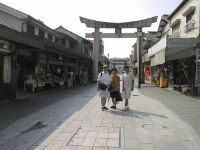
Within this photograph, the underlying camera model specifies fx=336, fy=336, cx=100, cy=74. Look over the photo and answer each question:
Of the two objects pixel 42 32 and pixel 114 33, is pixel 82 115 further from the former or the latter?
pixel 114 33

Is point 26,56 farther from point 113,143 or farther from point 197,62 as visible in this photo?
point 113,143

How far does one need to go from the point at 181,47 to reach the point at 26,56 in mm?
9628

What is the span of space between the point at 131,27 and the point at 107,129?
29.0 m

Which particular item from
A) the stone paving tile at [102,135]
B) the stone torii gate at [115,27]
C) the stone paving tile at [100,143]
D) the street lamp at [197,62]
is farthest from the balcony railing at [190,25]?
the stone paving tile at [100,143]

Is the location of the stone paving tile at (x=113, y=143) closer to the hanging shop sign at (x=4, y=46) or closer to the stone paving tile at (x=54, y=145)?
the stone paving tile at (x=54, y=145)

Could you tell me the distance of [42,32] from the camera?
2870 centimetres

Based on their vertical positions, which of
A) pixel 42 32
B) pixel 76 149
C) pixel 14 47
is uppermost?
pixel 42 32

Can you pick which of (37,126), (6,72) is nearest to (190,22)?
(6,72)

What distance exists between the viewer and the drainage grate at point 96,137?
24.6 feet

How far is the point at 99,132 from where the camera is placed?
8734mm

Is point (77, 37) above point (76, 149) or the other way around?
above

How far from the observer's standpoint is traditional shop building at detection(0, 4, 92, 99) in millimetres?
15641

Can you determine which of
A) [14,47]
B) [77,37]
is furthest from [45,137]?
[77,37]

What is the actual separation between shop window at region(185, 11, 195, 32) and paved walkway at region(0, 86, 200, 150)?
1187 cm
